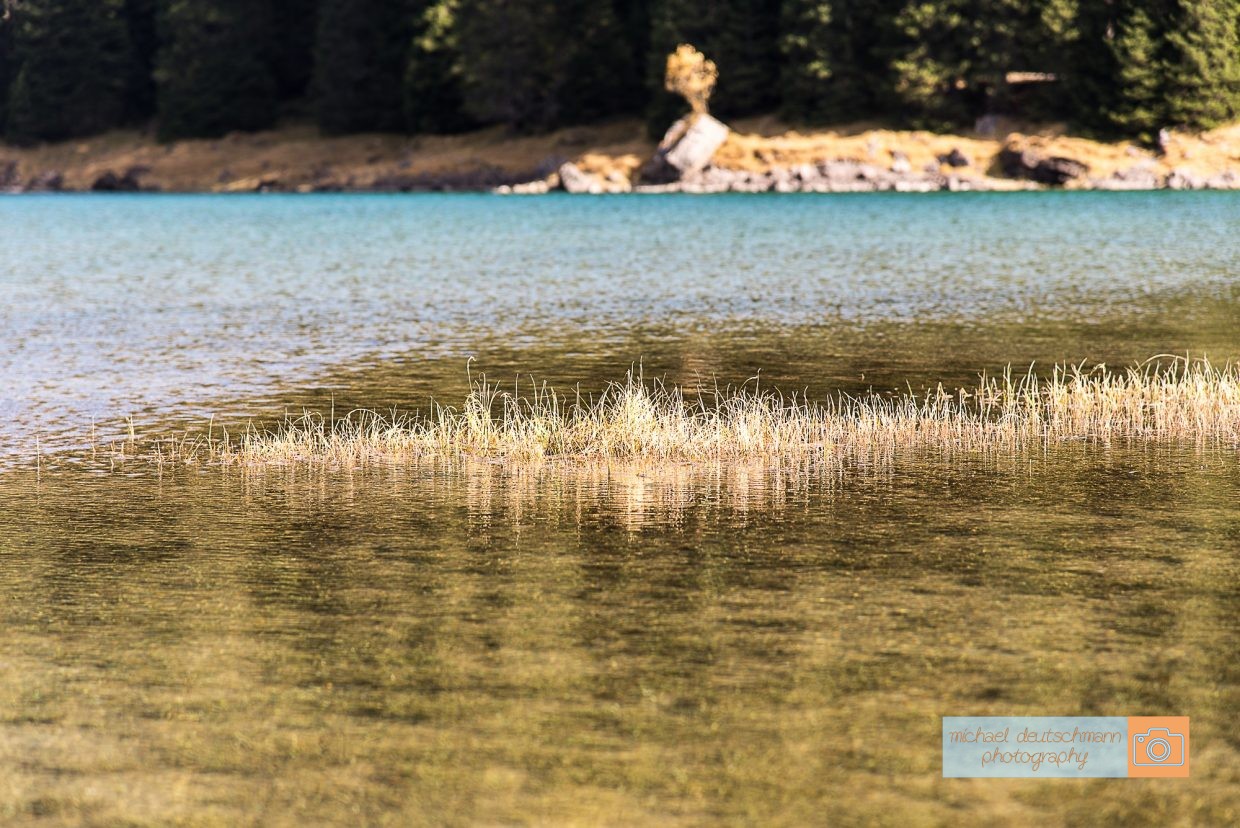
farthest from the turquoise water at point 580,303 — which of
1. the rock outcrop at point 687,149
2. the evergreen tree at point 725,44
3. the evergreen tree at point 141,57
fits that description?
the evergreen tree at point 141,57

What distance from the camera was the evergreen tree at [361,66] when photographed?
9194 centimetres

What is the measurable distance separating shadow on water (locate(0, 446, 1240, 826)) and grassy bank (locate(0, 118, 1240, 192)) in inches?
2221

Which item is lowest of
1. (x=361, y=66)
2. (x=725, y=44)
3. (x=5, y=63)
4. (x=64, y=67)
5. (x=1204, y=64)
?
(x=1204, y=64)

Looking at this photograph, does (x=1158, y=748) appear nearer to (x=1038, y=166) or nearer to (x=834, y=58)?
(x=1038, y=166)

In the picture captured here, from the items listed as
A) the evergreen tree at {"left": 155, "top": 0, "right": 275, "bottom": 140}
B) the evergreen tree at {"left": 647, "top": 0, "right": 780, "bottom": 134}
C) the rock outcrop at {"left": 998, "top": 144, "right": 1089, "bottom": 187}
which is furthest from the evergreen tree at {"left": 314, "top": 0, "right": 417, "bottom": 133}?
the rock outcrop at {"left": 998, "top": 144, "right": 1089, "bottom": 187}

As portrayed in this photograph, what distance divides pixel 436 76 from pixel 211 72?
17863 millimetres

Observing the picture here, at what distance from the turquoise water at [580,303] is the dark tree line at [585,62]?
62.5 feet

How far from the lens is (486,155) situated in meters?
82.9

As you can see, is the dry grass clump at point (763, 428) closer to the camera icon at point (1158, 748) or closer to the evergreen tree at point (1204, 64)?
the camera icon at point (1158, 748)

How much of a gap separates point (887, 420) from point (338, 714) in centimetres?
711

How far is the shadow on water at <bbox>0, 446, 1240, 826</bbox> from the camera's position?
5297 mm

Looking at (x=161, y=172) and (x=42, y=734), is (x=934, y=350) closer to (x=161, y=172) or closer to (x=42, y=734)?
(x=42, y=734)

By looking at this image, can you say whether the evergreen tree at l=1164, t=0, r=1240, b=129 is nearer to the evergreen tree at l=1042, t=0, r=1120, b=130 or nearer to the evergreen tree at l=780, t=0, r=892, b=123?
the evergreen tree at l=1042, t=0, r=1120, b=130

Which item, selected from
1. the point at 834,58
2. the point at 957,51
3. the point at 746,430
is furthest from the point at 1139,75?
the point at 746,430
